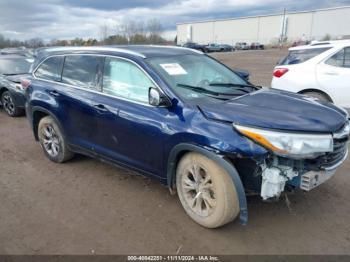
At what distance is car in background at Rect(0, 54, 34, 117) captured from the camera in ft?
26.6

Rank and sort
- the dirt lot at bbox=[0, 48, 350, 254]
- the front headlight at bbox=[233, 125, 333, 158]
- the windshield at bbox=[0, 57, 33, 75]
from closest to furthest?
the front headlight at bbox=[233, 125, 333, 158] → the dirt lot at bbox=[0, 48, 350, 254] → the windshield at bbox=[0, 57, 33, 75]

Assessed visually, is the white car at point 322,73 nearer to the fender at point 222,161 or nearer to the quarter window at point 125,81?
the quarter window at point 125,81

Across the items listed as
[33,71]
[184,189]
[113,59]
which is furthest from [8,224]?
[33,71]

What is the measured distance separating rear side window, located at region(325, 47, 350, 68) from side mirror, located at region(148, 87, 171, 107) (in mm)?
4635

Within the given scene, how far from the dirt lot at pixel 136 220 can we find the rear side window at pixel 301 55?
3.01 m

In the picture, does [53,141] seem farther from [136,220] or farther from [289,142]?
[289,142]

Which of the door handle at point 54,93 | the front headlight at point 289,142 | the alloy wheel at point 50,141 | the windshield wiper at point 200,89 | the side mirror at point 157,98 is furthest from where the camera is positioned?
the alloy wheel at point 50,141

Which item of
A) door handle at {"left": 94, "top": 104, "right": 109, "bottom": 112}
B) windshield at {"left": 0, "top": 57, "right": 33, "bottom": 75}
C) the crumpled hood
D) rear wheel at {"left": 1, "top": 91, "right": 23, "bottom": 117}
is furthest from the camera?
windshield at {"left": 0, "top": 57, "right": 33, "bottom": 75}

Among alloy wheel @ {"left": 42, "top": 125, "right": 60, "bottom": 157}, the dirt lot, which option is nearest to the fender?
the dirt lot

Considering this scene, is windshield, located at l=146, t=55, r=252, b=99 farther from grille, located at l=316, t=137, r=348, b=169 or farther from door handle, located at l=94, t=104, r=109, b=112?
grille, located at l=316, t=137, r=348, b=169

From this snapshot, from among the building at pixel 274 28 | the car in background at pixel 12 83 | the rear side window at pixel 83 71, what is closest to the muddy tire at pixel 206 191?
the rear side window at pixel 83 71

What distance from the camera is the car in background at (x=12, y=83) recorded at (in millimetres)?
8095

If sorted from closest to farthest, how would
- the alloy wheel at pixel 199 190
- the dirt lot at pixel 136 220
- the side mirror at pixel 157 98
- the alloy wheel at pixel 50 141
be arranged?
the dirt lot at pixel 136 220
the alloy wheel at pixel 199 190
the side mirror at pixel 157 98
the alloy wheel at pixel 50 141

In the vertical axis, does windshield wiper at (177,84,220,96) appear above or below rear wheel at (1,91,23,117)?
above
